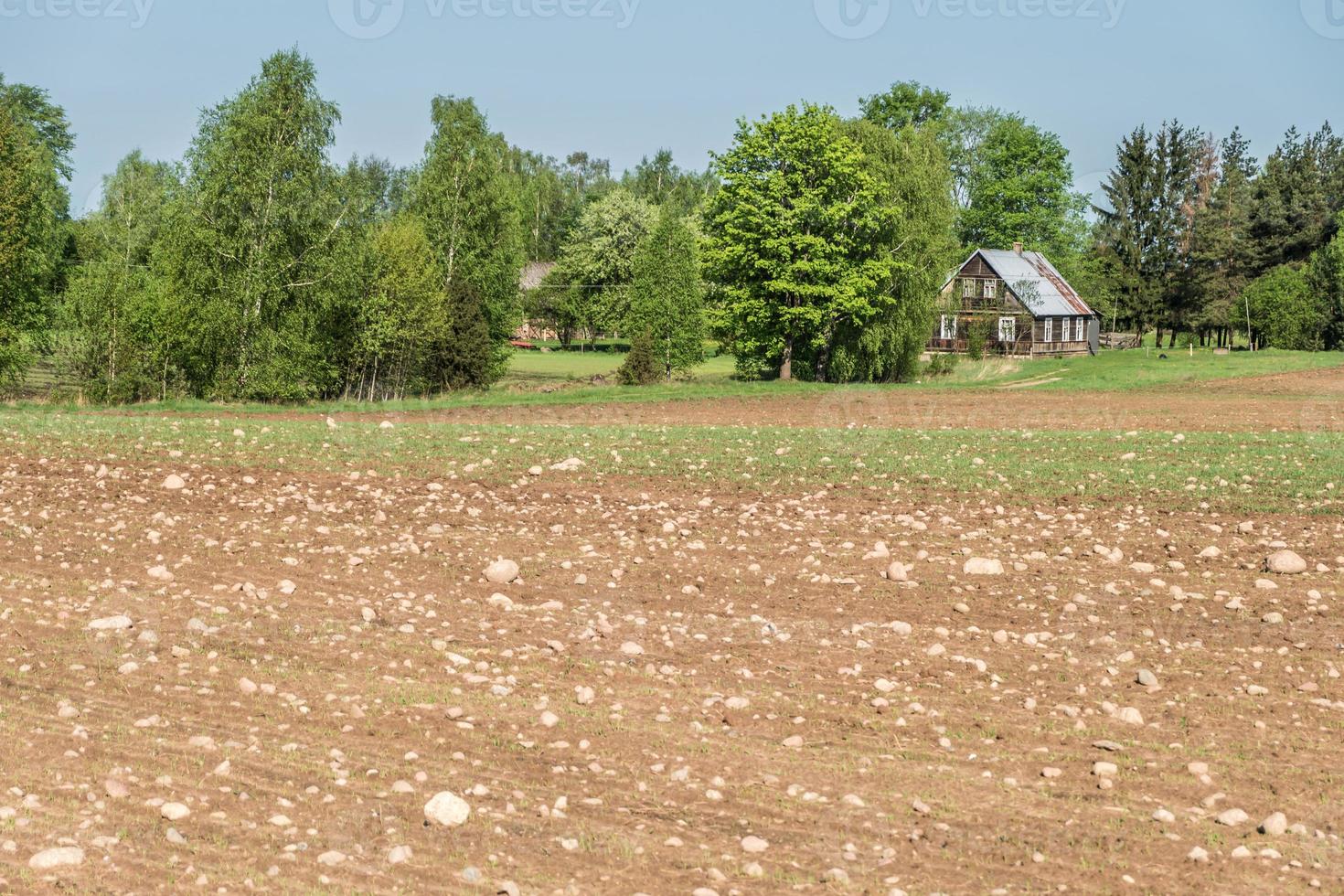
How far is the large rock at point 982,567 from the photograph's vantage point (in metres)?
12.6

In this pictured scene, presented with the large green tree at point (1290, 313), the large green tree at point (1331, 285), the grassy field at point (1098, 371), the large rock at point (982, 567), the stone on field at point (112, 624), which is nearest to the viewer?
the stone on field at point (112, 624)

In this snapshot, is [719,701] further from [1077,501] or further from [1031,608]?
[1077,501]

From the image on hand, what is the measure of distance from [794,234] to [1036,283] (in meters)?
49.3

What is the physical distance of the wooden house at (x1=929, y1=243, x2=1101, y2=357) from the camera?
3907 inches

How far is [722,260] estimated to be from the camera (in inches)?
2296

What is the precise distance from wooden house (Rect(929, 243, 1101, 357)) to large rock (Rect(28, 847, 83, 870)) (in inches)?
3693

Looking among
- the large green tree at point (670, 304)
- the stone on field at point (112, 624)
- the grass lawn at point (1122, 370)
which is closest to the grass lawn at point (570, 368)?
the large green tree at point (670, 304)

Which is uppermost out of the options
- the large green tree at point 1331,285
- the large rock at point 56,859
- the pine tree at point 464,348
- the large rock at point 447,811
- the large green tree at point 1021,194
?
the large green tree at point 1021,194

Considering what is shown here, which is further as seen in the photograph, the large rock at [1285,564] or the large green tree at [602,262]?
the large green tree at [602,262]

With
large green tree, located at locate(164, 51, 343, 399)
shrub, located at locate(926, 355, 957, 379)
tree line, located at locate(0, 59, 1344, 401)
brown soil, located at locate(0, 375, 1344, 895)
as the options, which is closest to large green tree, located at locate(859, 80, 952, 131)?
tree line, located at locate(0, 59, 1344, 401)

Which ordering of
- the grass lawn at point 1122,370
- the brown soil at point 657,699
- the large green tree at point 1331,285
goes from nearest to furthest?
the brown soil at point 657,699 < the grass lawn at point 1122,370 < the large green tree at point 1331,285

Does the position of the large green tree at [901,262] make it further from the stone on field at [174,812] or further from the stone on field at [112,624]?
the stone on field at [174,812]

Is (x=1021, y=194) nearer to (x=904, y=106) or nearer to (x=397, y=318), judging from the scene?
(x=904, y=106)

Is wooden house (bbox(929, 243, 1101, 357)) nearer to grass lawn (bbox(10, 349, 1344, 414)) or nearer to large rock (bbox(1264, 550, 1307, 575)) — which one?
grass lawn (bbox(10, 349, 1344, 414))
